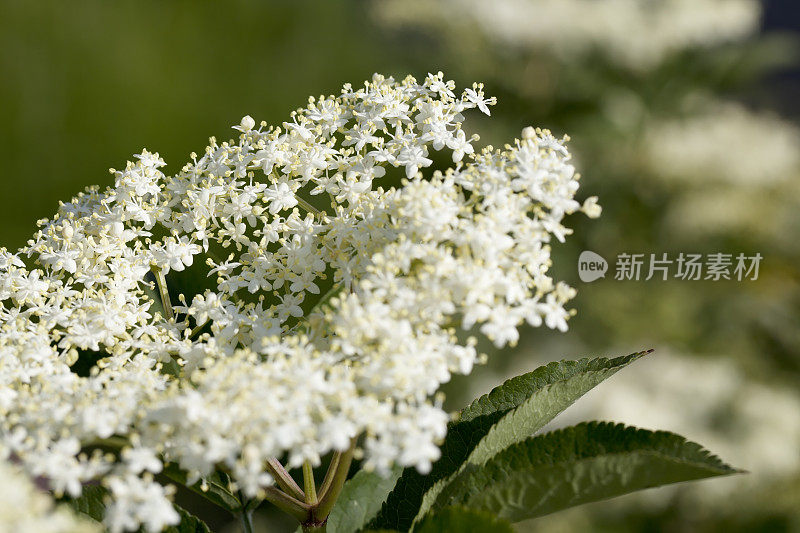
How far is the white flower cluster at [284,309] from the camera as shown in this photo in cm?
49

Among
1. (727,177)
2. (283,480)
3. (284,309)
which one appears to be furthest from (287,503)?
(727,177)

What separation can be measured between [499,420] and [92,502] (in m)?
0.32

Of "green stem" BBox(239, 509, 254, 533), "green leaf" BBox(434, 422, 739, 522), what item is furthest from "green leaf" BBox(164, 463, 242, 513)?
"green leaf" BBox(434, 422, 739, 522)

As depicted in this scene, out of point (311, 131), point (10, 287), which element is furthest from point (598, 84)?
point (10, 287)

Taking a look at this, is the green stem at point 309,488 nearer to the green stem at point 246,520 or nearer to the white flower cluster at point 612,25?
the green stem at point 246,520

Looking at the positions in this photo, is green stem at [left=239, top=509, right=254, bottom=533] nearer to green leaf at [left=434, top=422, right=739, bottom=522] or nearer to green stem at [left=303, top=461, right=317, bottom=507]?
green stem at [left=303, top=461, right=317, bottom=507]

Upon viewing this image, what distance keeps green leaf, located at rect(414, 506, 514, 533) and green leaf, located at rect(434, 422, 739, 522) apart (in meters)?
0.03

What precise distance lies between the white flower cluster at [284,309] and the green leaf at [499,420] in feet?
0.23

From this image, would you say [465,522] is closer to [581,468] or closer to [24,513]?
[581,468]

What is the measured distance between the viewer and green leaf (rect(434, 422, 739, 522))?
0.51 m

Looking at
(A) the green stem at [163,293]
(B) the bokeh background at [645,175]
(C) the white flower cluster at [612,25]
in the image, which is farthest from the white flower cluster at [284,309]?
(C) the white flower cluster at [612,25]

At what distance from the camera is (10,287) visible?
0.66 m

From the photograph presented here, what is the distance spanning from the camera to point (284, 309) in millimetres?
657

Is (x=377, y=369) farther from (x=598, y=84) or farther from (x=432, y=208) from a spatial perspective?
(x=598, y=84)
